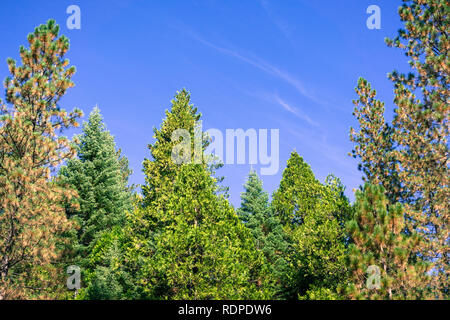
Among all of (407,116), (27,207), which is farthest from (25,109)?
(407,116)

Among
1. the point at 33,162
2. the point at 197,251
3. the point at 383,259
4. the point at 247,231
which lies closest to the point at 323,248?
the point at 247,231

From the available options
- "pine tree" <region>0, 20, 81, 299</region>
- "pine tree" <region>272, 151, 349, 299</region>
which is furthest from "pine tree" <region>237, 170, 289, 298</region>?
"pine tree" <region>0, 20, 81, 299</region>

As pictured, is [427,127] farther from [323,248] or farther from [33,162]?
[33,162]

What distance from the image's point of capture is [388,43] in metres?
16.3

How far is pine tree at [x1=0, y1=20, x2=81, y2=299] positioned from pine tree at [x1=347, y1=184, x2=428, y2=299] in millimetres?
11283

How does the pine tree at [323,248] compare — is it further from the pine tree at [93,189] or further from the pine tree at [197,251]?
the pine tree at [93,189]

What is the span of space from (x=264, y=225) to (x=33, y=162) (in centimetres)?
2571

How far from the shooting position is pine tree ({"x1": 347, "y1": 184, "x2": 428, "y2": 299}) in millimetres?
11023

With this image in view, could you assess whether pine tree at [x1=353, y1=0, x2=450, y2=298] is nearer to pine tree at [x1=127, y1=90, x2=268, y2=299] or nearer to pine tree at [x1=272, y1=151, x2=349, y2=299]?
pine tree at [x1=272, y1=151, x2=349, y2=299]

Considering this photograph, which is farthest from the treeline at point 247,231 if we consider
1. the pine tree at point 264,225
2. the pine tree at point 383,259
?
the pine tree at point 264,225

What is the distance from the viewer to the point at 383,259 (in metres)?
11.4

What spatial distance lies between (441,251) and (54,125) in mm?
16796

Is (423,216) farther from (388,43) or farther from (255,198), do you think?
(255,198)

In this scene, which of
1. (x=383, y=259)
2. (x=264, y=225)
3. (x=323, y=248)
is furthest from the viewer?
(x=264, y=225)
